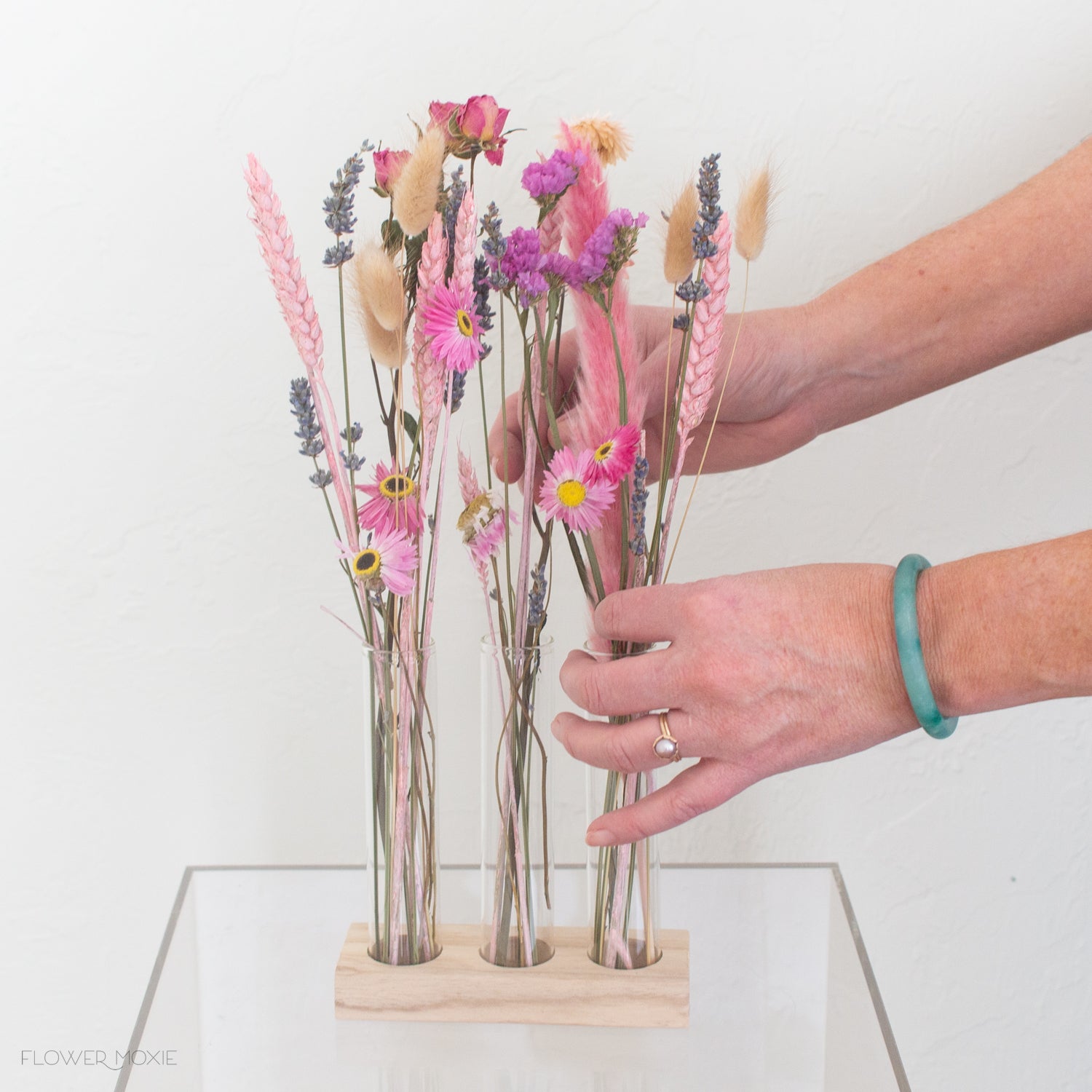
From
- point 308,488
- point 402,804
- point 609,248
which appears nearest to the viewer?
point 609,248

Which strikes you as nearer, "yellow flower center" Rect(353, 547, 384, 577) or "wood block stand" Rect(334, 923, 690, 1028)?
"yellow flower center" Rect(353, 547, 384, 577)

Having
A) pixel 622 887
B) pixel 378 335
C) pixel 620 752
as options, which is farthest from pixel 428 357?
pixel 622 887

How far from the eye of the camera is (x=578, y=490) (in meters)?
0.60

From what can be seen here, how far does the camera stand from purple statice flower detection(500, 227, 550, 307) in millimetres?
590

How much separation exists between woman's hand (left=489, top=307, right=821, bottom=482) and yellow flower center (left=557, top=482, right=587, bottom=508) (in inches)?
5.4

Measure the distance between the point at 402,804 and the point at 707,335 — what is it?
1.13ft

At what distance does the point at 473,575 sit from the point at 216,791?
0.99ft

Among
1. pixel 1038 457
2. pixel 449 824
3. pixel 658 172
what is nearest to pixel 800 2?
pixel 658 172

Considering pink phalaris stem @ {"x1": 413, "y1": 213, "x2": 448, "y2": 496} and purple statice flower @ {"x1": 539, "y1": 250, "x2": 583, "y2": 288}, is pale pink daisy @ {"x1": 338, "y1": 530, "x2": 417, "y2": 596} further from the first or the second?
purple statice flower @ {"x1": 539, "y1": 250, "x2": 583, "y2": 288}

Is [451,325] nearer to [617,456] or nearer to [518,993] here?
[617,456]

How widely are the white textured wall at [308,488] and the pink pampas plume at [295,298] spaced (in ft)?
0.83

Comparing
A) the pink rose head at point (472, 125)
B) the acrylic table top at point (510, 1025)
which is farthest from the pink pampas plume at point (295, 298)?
the acrylic table top at point (510, 1025)

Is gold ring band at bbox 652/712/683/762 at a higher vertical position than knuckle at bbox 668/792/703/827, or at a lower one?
higher

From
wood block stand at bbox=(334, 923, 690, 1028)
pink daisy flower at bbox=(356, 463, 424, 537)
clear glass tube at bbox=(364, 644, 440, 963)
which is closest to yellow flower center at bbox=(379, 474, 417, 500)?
pink daisy flower at bbox=(356, 463, 424, 537)
